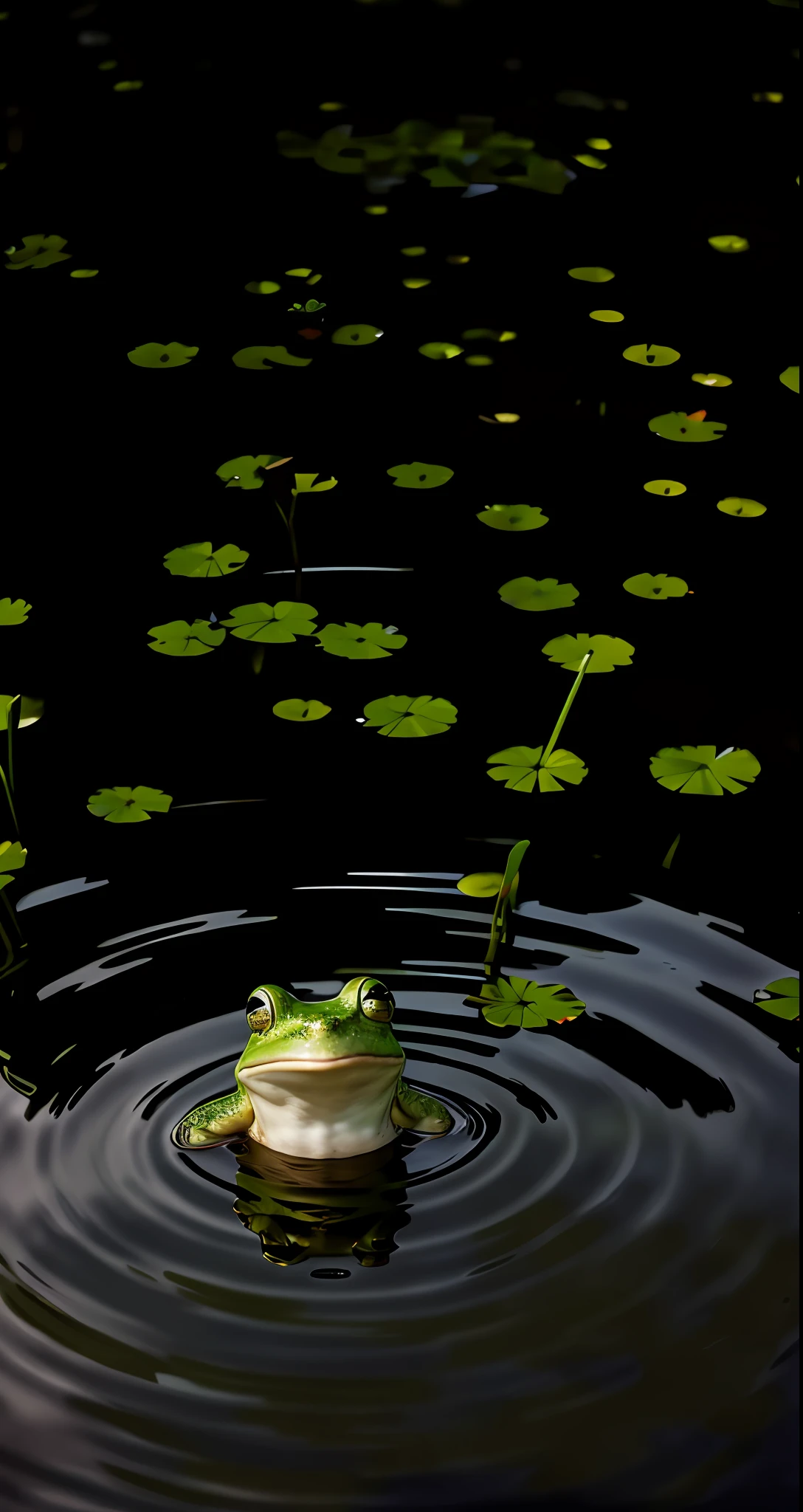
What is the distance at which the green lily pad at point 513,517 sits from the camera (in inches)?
128

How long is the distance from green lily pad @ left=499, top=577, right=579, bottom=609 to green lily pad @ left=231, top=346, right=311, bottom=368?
113 cm

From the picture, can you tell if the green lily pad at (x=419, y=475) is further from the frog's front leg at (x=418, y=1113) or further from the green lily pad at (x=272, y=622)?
the frog's front leg at (x=418, y=1113)

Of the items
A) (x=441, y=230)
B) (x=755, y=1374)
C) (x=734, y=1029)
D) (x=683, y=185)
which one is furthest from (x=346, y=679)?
(x=683, y=185)

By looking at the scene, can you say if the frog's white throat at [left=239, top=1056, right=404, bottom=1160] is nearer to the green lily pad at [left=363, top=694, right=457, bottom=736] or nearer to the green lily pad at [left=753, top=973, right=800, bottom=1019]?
the green lily pad at [left=753, top=973, right=800, bottom=1019]

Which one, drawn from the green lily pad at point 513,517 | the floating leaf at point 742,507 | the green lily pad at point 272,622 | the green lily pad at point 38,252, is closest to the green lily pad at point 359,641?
the green lily pad at point 272,622

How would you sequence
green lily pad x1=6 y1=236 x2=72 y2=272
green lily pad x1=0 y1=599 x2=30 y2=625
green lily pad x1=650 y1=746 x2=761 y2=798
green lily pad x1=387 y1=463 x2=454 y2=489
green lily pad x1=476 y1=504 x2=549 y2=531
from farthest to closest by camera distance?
1. green lily pad x1=6 y1=236 x2=72 y2=272
2. green lily pad x1=387 y1=463 x2=454 y2=489
3. green lily pad x1=476 y1=504 x2=549 y2=531
4. green lily pad x1=0 y1=599 x2=30 y2=625
5. green lily pad x1=650 y1=746 x2=761 y2=798

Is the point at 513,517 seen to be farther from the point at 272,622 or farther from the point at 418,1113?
the point at 418,1113

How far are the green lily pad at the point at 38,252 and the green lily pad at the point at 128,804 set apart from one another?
2.29 m

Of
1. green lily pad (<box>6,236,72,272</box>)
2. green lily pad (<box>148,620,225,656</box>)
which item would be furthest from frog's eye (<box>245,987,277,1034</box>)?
green lily pad (<box>6,236,72,272</box>)

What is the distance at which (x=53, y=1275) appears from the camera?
1.82m

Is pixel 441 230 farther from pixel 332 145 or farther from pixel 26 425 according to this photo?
pixel 26 425

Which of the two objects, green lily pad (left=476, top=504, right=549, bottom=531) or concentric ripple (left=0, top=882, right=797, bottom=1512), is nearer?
concentric ripple (left=0, top=882, right=797, bottom=1512)

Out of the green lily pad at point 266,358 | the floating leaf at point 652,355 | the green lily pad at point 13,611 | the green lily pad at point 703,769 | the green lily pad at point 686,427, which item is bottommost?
the green lily pad at point 703,769

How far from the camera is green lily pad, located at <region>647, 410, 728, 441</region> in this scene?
140 inches
